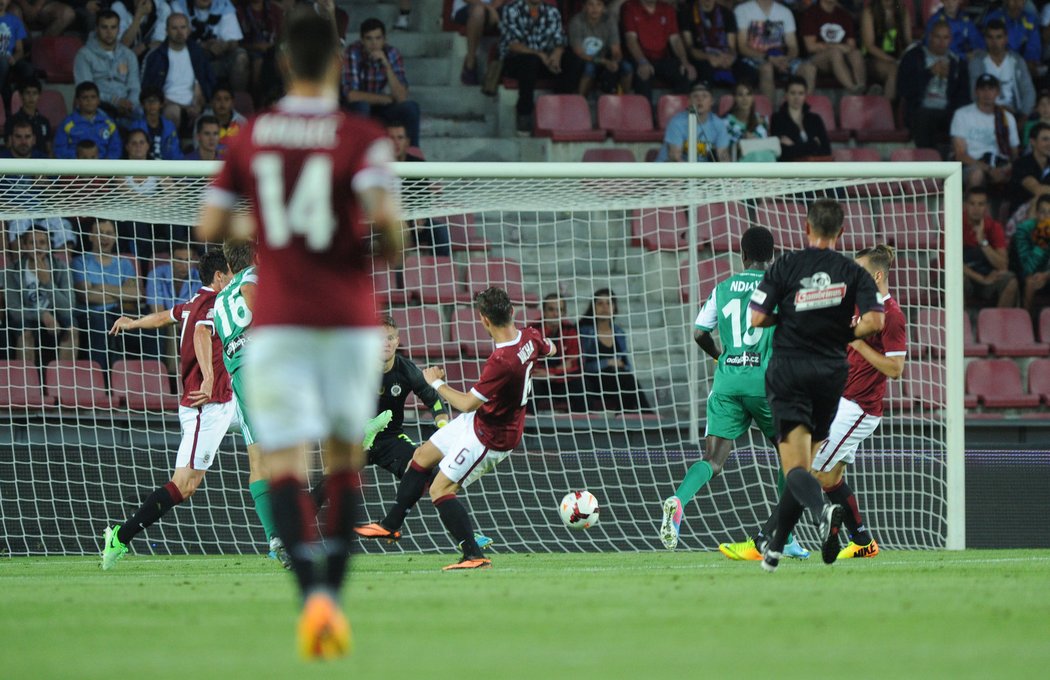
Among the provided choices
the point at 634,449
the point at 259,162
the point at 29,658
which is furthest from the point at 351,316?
the point at 634,449

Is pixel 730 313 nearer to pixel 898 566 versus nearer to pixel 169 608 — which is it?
pixel 898 566

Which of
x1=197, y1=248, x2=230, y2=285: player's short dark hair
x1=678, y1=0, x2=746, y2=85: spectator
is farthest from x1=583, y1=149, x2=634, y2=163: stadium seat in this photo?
x1=197, y1=248, x2=230, y2=285: player's short dark hair

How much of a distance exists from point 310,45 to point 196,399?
5.12 metres

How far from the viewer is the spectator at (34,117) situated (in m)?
12.3

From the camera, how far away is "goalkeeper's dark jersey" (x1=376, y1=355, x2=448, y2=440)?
9.46 meters

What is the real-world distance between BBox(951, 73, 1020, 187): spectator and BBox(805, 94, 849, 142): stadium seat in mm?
1138

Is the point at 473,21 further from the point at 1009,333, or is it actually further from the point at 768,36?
the point at 1009,333

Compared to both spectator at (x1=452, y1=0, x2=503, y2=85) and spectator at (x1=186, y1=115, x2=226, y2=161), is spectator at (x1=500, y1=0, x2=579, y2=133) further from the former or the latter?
spectator at (x1=186, y1=115, x2=226, y2=161)

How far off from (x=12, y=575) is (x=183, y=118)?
21.7ft

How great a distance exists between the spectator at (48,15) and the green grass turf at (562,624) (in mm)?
8107

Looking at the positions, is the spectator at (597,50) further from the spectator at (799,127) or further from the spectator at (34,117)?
the spectator at (34,117)

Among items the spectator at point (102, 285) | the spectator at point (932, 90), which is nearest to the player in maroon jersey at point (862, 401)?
the spectator at point (102, 285)

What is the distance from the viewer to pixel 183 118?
13.4 metres

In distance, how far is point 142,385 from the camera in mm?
10812
